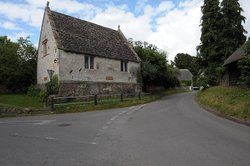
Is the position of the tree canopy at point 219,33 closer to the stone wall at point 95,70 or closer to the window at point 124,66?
the stone wall at point 95,70

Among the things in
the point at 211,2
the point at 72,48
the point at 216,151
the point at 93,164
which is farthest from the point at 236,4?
the point at 93,164

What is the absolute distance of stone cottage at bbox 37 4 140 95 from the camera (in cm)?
2461

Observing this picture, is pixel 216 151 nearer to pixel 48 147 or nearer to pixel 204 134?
pixel 204 134

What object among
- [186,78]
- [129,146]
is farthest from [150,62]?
[186,78]

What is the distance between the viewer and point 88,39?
91.4ft

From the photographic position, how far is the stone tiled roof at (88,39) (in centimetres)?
2539

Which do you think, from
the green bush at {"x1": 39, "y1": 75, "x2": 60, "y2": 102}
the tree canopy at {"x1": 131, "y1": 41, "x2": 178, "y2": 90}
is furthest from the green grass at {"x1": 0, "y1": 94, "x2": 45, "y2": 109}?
the tree canopy at {"x1": 131, "y1": 41, "x2": 178, "y2": 90}

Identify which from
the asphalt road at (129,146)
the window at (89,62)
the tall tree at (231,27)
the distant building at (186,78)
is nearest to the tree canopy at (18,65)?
the window at (89,62)

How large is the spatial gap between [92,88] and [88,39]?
18.2ft

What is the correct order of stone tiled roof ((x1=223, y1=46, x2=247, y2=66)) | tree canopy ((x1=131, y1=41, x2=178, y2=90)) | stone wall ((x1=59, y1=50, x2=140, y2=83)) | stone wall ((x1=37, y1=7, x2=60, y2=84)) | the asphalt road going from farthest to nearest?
1. tree canopy ((x1=131, y1=41, x2=178, y2=90))
2. stone wall ((x1=37, y1=7, x2=60, y2=84))
3. stone wall ((x1=59, y1=50, x2=140, y2=83))
4. stone tiled roof ((x1=223, y1=46, x2=247, y2=66))
5. the asphalt road

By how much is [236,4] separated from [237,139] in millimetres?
30759

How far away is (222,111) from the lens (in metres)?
15.5

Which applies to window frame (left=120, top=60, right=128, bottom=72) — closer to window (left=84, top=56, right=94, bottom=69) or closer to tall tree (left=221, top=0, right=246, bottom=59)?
window (left=84, top=56, right=94, bottom=69)

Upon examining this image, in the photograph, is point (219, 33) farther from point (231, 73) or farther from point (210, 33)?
point (231, 73)
